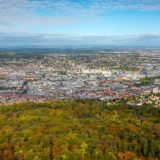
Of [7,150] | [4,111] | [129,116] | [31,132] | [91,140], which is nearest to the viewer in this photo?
[7,150]

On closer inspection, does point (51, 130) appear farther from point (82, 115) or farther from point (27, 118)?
point (82, 115)

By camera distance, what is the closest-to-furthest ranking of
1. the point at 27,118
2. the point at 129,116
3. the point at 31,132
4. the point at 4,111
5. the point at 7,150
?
the point at 7,150, the point at 31,132, the point at 27,118, the point at 129,116, the point at 4,111

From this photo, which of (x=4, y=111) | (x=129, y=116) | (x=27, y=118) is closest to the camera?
(x=27, y=118)

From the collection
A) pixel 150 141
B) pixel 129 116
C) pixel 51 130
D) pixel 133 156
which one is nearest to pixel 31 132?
pixel 51 130

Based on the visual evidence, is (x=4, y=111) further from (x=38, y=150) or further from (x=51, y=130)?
(x=38, y=150)

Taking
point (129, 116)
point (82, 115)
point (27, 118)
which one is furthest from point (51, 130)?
point (129, 116)

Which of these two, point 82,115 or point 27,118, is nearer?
point 27,118
